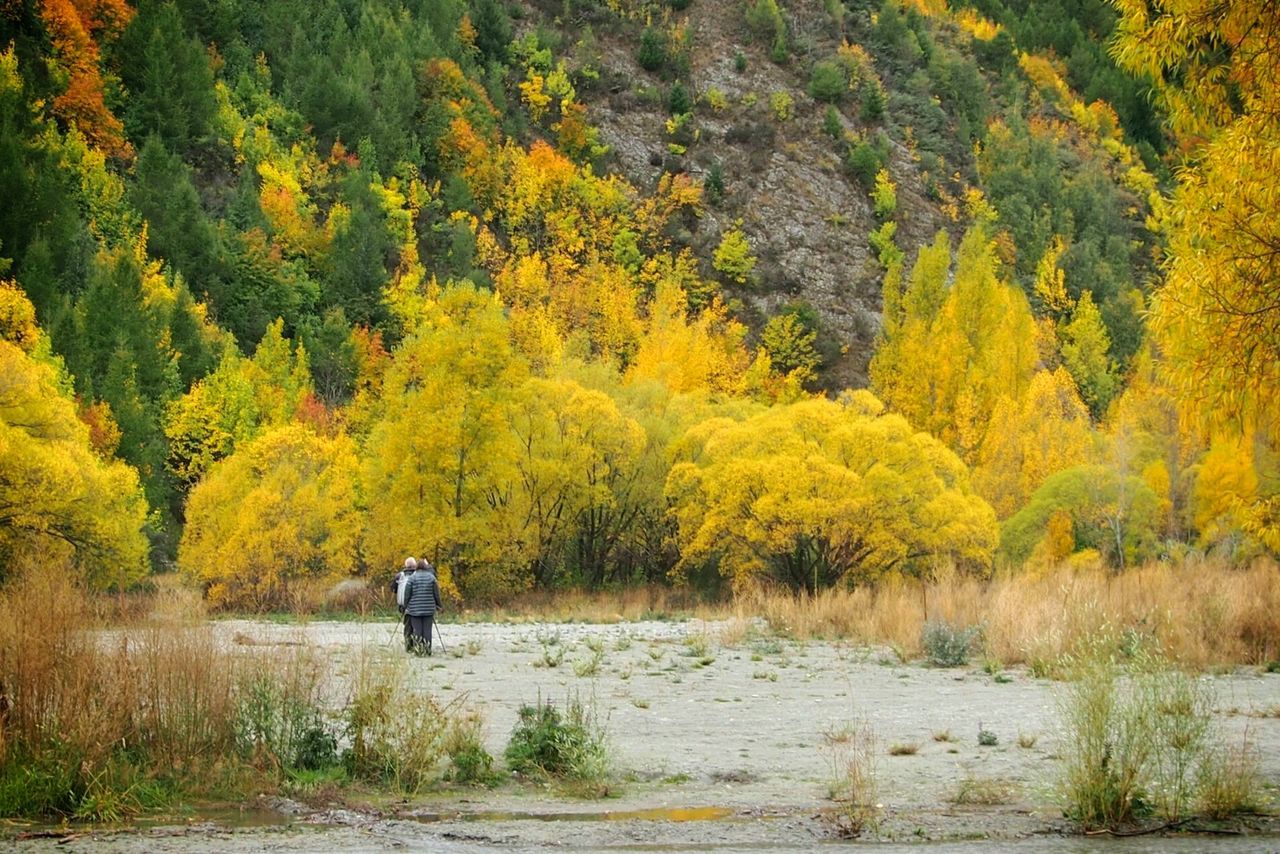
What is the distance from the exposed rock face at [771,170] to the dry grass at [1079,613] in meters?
68.2

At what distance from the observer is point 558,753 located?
11219mm

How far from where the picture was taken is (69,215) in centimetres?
8119

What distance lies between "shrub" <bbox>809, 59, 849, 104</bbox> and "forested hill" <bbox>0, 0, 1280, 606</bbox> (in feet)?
1.60

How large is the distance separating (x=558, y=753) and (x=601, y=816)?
4.04 feet

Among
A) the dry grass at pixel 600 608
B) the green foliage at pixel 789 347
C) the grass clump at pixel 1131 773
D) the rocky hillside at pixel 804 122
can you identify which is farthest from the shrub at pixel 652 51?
the grass clump at pixel 1131 773

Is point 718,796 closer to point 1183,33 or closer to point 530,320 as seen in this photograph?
point 1183,33

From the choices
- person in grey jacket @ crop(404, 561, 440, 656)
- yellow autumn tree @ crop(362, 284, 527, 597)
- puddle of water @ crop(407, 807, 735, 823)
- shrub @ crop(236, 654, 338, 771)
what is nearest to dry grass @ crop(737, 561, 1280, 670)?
puddle of water @ crop(407, 807, 735, 823)

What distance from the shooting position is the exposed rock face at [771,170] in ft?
336

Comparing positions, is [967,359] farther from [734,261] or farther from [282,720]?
[282,720]

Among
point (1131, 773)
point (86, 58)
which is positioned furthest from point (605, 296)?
point (1131, 773)

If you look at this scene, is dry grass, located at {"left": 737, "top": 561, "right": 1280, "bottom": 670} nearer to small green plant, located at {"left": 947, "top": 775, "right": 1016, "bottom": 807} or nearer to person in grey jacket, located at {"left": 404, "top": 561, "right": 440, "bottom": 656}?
small green plant, located at {"left": 947, "top": 775, "right": 1016, "bottom": 807}

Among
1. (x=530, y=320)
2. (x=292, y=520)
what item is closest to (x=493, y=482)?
(x=292, y=520)

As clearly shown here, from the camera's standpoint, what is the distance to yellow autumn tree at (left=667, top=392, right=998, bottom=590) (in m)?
37.7

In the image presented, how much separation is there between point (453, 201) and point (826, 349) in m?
33.1
